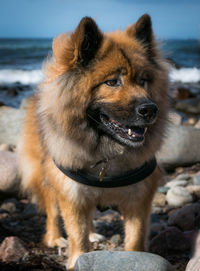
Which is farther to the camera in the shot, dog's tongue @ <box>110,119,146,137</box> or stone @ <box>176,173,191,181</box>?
stone @ <box>176,173,191,181</box>

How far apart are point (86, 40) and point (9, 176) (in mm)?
2328

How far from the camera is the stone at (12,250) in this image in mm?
2727

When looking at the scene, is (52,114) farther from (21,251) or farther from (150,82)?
(21,251)

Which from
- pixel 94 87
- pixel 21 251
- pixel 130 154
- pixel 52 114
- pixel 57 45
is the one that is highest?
pixel 57 45

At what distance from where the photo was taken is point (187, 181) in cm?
455

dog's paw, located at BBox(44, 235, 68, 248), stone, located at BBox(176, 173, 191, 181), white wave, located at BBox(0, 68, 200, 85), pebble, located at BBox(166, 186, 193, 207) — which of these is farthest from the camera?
white wave, located at BBox(0, 68, 200, 85)

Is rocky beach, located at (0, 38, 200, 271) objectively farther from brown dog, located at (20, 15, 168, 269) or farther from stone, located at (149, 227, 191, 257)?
brown dog, located at (20, 15, 168, 269)

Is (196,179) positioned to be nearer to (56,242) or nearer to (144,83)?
(56,242)

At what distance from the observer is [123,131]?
2.35 metres

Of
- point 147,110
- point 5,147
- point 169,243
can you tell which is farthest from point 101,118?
point 5,147

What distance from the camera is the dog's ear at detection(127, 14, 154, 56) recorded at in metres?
2.67

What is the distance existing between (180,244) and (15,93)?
35.7ft

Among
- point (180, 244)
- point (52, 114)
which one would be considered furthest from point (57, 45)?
point (180, 244)

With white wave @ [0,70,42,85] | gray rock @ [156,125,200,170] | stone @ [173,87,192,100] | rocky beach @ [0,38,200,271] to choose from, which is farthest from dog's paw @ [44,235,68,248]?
white wave @ [0,70,42,85]
